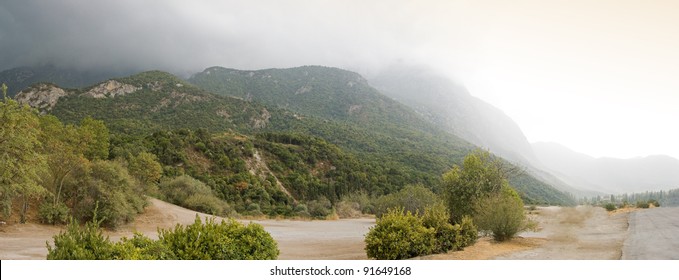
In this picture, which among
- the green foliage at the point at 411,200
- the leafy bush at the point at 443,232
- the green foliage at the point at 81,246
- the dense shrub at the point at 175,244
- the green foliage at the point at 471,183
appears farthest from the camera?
the green foliage at the point at 411,200

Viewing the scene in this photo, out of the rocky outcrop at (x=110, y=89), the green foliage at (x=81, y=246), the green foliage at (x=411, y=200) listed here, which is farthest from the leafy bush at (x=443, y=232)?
the rocky outcrop at (x=110, y=89)

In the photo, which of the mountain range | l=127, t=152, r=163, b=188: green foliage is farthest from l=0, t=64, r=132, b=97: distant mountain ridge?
l=127, t=152, r=163, b=188: green foliage

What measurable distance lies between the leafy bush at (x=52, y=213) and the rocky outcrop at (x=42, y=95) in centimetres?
6709

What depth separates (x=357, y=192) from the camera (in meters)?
59.9

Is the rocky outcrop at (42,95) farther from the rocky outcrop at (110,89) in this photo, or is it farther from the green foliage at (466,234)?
the green foliage at (466,234)

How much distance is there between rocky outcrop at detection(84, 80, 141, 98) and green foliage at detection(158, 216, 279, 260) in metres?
92.2

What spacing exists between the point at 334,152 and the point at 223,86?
84062 mm

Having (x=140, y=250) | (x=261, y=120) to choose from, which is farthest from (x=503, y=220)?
(x=261, y=120)

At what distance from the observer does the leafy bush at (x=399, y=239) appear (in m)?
11.8

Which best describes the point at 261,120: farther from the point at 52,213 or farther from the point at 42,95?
the point at 52,213

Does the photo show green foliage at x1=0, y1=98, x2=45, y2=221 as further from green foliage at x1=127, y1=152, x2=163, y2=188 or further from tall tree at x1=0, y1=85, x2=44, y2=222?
green foliage at x1=127, y1=152, x2=163, y2=188

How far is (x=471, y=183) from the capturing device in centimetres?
2195

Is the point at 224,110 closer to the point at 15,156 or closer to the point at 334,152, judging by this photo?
the point at 334,152

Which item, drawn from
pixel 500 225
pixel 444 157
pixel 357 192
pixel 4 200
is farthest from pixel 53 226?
pixel 444 157
